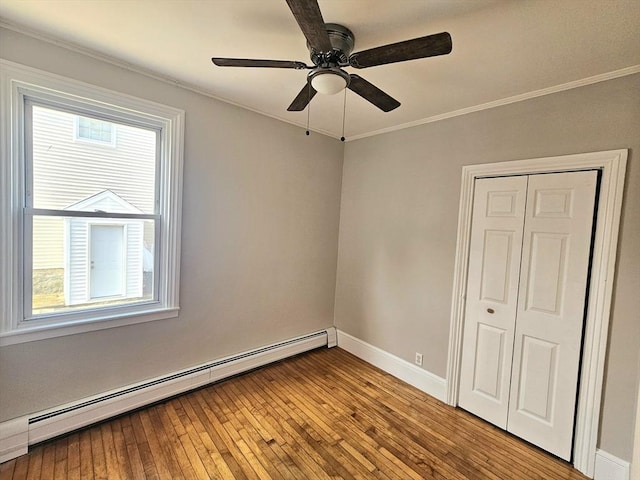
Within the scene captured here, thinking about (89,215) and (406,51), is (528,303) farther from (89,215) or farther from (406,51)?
(89,215)

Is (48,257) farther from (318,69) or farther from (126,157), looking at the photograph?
(318,69)

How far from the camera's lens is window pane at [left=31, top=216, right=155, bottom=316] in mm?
1989

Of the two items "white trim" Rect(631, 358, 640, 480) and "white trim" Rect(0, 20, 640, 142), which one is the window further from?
"white trim" Rect(631, 358, 640, 480)

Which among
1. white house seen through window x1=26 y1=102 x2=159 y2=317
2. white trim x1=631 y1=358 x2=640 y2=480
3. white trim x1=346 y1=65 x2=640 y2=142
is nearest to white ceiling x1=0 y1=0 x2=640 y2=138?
white trim x1=346 y1=65 x2=640 y2=142

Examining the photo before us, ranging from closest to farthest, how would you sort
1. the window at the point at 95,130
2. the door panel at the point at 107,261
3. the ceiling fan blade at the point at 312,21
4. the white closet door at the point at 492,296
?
the ceiling fan blade at the point at 312,21
the window at the point at 95,130
the door panel at the point at 107,261
the white closet door at the point at 492,296

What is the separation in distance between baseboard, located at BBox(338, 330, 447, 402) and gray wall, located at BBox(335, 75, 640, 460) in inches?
3.1

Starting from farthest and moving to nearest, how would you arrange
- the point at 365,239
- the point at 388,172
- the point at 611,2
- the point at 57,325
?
1. the point at 365,239
2. the point at 388,172
3. the point at 57,325
4. the point at 611,2

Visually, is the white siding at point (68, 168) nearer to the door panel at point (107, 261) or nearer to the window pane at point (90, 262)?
the window pane at point (90, 262)

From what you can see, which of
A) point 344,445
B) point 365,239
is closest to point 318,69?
point 365,239

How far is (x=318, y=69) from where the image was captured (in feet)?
4.97

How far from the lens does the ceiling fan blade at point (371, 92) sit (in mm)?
1610

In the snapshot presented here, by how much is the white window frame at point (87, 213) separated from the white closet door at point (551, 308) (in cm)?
284

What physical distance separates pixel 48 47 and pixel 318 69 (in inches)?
71.5

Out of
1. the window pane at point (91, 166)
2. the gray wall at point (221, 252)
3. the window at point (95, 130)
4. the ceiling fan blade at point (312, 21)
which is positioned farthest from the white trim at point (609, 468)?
the window at point (95, 130)
